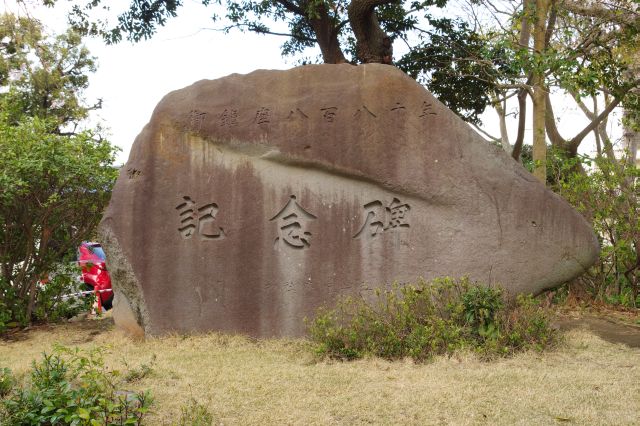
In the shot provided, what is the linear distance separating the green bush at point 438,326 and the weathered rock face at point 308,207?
32cm

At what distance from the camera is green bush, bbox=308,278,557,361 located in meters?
4.96

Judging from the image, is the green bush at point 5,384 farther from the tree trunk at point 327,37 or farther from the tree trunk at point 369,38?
the tree trunk at point 327,37

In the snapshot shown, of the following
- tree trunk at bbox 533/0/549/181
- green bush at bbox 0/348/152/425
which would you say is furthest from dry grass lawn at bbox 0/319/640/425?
tree trunk at bbox 533/0/549/181

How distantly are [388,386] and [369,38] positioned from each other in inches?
213

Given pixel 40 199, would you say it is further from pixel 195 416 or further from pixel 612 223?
pixel 612 223

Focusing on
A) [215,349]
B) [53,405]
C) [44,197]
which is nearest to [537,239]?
[215,349]

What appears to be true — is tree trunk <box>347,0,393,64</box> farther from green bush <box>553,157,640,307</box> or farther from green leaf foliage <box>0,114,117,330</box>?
green leaf foliage <box>0,114,117,330</box>

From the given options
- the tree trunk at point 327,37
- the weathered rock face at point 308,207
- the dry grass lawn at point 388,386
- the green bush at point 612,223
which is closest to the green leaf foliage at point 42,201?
the weathered rock face at point 308,207

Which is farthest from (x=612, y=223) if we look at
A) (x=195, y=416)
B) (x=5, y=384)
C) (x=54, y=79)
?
(x=54, y=79)

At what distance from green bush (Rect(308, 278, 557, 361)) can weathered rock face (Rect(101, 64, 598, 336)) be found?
32 cm

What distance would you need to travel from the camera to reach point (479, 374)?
443 cm

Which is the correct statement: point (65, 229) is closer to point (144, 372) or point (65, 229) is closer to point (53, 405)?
point (144, 372)

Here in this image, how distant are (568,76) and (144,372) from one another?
4694mm

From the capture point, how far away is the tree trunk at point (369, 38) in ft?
27.1
